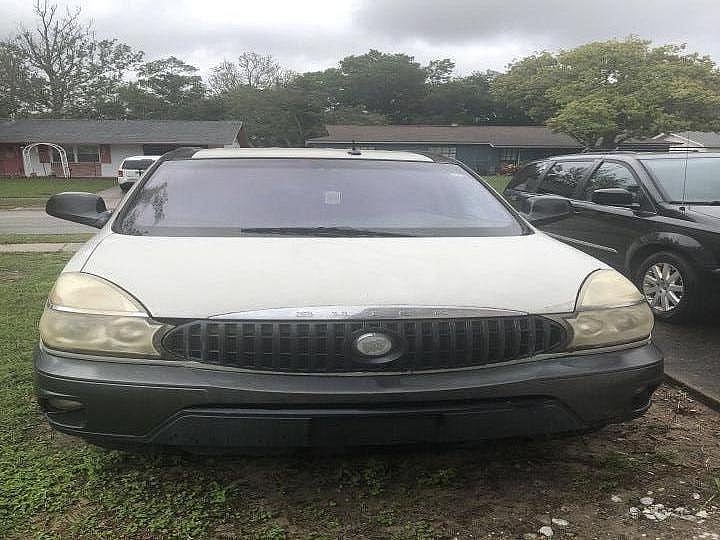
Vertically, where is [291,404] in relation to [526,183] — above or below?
below

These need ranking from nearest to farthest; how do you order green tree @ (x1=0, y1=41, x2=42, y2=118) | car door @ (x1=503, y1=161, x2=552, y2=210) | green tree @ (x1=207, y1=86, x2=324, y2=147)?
car door @ (x1=503, y1=161, x2=552, y2=210) → green tree @ (x1=0, y1=41, x2=42, y2=118) → green tree @ (x1=207, y1=86, x2=324, y2=147)

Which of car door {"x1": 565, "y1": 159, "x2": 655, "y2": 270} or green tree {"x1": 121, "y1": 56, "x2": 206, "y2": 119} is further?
green tree {"x1": 121, "y1": 56, "x2": 206, "y2": 119}

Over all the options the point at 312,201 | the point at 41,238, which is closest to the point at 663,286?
the point at 312,201

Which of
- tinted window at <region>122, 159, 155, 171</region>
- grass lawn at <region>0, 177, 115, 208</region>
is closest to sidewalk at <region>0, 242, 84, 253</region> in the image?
grass lawn at <region>0, 177, 115, 208</region>

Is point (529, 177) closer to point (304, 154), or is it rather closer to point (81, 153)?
point (304, 154)

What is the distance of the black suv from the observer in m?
4.83

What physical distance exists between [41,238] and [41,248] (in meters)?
1.46

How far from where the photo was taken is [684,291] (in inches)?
195

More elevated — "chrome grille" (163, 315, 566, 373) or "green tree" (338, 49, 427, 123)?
"green tree" (338, 49, 427, 123)

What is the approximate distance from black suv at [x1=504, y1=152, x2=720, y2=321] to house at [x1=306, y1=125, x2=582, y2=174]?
39.8 meters

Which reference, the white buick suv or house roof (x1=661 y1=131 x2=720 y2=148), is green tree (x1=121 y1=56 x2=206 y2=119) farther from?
the white buick suv

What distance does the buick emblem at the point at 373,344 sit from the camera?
2.08m

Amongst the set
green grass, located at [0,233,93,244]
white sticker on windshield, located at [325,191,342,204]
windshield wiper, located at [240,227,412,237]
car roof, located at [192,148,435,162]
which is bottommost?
green grass, located at [0,233,93,244]

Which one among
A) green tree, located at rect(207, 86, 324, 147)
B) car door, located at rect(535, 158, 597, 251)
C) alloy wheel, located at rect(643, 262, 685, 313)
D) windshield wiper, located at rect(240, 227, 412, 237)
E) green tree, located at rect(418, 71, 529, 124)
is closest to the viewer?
windshield wiper, located at rect(240, 227, 412, 237)
